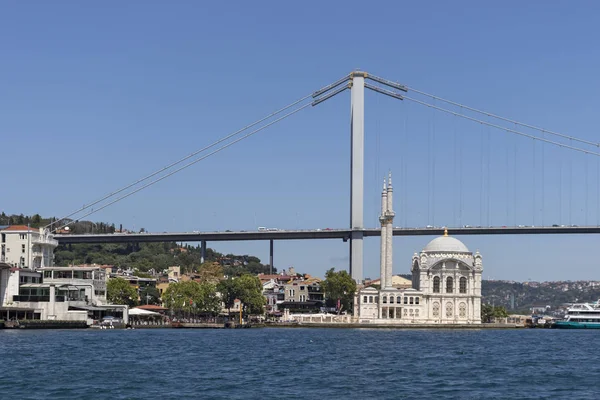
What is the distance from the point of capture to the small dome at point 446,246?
4830 inches

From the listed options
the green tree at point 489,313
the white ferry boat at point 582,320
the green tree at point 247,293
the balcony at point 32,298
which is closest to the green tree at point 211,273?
the green tree at point 247,293

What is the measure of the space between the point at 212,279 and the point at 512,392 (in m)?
105

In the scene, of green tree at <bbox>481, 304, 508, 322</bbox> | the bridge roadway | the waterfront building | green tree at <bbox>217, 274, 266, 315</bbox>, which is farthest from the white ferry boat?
the waterfront building

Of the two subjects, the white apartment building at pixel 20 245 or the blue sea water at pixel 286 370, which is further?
the white apartment building at pixel 20 245

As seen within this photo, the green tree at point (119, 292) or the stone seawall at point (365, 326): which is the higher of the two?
the green tree at point (119, 292)

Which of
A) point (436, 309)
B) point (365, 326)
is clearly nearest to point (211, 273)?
point (436, 309)

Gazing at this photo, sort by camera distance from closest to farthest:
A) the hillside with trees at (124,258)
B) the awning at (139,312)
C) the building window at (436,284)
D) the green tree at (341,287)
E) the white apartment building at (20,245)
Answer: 1. the awning at (139,312)
2. the white apartment building at (20,245)
3. the building window at (436,284)
4. the green tree at (341,287)
5. the hillside with trees at (124,258)

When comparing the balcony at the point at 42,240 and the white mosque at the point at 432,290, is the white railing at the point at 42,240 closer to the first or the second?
the balcony at the point at 42,240

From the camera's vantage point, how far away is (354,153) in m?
130

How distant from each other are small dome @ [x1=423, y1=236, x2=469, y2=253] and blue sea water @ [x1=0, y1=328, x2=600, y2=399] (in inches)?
1882

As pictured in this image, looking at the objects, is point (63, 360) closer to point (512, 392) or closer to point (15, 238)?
point (512, 392)

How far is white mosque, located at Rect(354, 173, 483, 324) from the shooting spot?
4766 inches

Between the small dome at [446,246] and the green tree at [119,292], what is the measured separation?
3403 centimetres

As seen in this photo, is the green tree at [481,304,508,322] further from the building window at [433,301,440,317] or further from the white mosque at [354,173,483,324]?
the building window at [433,301,440,317]
